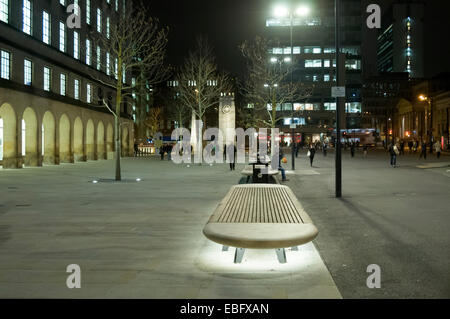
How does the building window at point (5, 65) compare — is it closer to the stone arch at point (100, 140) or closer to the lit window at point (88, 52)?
the lit window at point (88, 52)

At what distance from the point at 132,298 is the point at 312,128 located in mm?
107914

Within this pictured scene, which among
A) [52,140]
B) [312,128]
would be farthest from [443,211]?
[312,128]

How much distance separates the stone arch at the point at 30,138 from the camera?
1277 inches

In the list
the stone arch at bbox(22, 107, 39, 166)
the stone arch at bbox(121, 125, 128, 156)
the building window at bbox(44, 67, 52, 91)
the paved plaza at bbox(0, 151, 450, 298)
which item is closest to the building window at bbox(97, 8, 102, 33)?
the building window at bbox(44, 67, 52, 91)

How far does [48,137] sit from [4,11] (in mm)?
9850

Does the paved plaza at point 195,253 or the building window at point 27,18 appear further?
the building window at point 27,18

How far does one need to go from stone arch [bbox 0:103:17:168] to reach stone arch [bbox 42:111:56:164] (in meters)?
5.70

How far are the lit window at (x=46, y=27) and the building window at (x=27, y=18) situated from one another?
1.88 meters

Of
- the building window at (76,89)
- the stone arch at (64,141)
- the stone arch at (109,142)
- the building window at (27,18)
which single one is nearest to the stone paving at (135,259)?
the building window at (27,18)

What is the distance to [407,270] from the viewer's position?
6.10m

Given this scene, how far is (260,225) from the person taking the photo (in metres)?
6.13

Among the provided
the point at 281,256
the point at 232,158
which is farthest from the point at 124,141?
the point at 281,256

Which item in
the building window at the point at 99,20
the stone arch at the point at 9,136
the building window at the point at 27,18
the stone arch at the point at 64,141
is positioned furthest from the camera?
A: the building window at the point at 99,20
